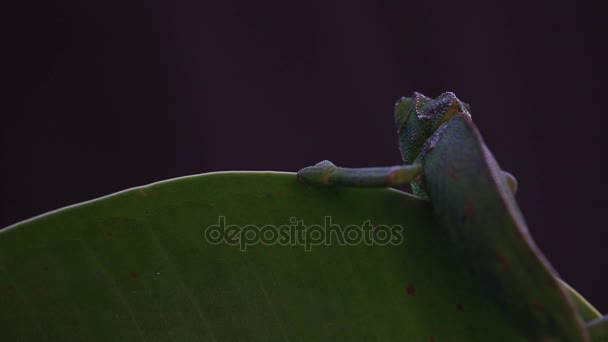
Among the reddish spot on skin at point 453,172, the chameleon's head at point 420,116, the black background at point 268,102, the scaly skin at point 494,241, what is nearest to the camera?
the scaly skin at point 494,241

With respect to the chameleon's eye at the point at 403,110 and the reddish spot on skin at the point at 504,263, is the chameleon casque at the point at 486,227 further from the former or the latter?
the chameleon's eye at the point at 403,110

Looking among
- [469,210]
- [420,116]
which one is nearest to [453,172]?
[469,210]

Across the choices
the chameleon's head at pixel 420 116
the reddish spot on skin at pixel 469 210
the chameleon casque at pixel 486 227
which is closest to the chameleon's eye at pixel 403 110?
the chameleon's head at pixel 420 116

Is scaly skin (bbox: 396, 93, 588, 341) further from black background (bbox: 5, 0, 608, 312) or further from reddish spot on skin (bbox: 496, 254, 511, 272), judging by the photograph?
black background (bbox: 5, 0, 608, 312)

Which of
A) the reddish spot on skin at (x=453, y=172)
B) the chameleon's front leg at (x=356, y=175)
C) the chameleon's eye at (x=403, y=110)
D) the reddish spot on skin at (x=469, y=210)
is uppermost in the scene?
the chameleon's eye at (x=403, y=110)

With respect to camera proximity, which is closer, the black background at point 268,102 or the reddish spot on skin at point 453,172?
the reddish spot on skin at point 453,172

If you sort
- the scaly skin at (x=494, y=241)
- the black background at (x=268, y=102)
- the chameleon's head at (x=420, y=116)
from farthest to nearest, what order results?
1. the black background at (x=268, y=102)
2. the chameleon's head at (x=420, y=116)
3. the scaly skin at (x=494, y=241)

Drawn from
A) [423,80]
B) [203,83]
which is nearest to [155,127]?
[203,83]
